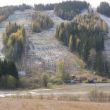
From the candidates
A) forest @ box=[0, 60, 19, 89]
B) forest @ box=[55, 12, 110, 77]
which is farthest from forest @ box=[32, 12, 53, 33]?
forest @ box=[0, 60, 19, 89]

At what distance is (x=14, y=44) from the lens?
491ft

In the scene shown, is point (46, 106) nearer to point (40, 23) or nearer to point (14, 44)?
point (14, 44)

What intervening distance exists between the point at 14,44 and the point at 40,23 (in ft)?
110

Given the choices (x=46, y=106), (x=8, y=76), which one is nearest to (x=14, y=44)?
(x=8, y=76)

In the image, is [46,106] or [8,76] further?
[8,76]

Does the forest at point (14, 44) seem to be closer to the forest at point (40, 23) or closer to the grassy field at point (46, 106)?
the forest at point (40, 23)

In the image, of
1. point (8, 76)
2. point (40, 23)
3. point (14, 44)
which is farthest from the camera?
point (40, 23)

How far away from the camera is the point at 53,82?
121 meters

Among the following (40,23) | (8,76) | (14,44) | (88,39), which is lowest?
(8,76)

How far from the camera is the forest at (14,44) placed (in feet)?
472

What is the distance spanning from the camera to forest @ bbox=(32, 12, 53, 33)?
17769 centimetres

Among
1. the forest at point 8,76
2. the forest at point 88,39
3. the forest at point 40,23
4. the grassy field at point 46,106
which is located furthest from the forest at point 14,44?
the grassy field at point 46,106

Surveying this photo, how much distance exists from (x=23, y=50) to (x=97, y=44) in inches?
959

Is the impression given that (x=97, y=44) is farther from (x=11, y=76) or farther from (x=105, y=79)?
(x=11, y=76)
